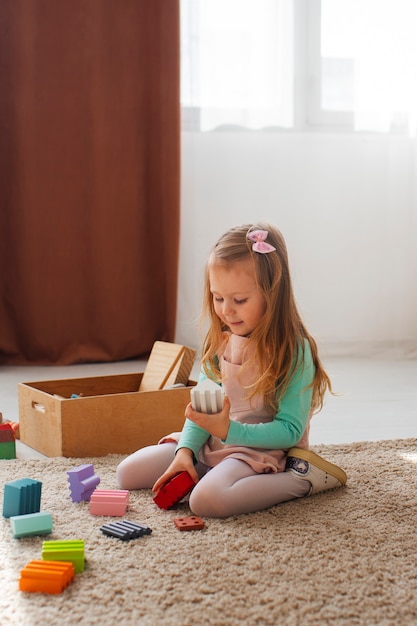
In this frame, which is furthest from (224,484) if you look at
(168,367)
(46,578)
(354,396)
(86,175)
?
(86,175)

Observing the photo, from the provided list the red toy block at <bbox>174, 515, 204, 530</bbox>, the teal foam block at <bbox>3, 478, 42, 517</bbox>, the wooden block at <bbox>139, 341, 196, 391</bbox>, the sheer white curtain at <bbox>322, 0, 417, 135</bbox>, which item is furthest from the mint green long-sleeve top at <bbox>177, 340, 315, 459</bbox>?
the sheer white curtain at <bbox>322, 0, 417, 135</bbox>

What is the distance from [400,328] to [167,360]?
1497 millimetres

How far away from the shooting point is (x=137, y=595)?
89cm

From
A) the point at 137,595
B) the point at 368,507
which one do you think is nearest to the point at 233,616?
the point at 137,595

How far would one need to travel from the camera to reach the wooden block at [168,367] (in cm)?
166

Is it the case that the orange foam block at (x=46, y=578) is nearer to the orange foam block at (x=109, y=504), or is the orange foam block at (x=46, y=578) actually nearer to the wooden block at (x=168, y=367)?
the orange foam block at (x=109, y=504)

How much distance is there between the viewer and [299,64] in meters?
2.84

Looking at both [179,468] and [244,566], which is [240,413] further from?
[244,566]

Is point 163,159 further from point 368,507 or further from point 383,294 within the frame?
point 368,507

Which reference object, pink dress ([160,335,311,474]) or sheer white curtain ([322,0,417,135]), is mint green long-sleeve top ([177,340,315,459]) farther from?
sheer white curtain ([322,0,417,135])

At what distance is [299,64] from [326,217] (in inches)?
22.0

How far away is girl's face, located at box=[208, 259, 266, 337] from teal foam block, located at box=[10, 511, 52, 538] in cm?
42

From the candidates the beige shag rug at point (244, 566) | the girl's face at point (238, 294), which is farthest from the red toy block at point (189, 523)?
the girl's face at point (238, 294)

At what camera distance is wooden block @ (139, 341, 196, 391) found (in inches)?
65.4
